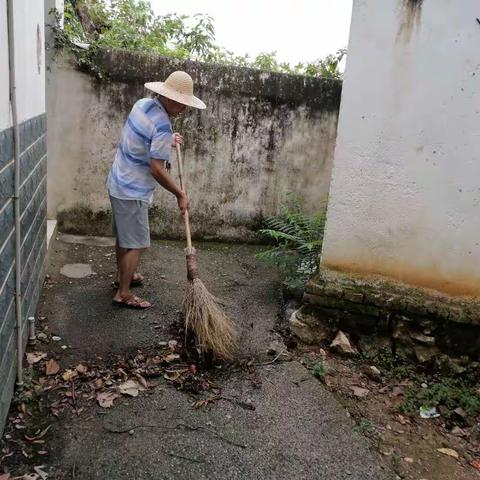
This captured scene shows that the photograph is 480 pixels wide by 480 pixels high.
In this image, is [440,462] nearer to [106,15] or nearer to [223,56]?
[223,56]

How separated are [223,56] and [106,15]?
1937mm

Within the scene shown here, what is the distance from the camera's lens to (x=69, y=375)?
10.9 feet

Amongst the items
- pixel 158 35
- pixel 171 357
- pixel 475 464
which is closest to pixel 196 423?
pixel 171 357

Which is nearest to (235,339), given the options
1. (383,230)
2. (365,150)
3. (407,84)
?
(383,230)

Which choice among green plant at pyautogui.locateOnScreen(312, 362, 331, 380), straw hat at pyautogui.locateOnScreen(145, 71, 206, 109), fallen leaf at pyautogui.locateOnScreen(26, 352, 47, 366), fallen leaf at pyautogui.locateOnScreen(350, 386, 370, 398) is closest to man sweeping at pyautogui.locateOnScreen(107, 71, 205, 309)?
straw hat at pyautogui.locateOnScreen(145, 71, 206, 109)

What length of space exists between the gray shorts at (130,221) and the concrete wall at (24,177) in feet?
2.07

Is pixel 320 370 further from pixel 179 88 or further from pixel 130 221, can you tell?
pixel 179 88

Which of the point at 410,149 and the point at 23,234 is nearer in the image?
the point at 23,234

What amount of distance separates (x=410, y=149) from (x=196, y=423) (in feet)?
8.17

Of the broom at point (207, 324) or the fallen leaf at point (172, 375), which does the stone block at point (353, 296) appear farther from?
the fallen leaf at point (172, 375)

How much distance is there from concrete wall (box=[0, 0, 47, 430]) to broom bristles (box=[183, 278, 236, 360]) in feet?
3.87

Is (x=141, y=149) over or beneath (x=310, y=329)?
over

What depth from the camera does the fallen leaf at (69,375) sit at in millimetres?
3291

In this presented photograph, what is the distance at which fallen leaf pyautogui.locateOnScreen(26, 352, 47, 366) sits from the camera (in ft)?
11.3
